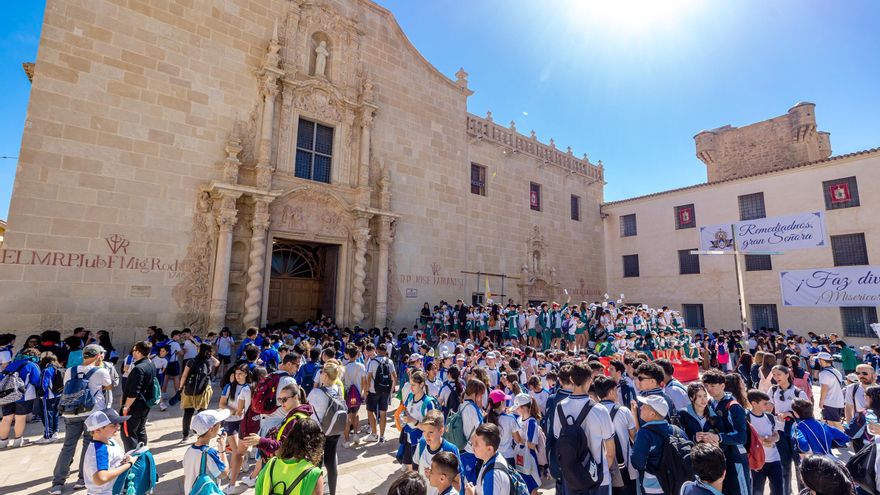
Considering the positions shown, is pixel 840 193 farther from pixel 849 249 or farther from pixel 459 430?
pixel 459 430

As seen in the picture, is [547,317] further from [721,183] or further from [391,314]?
[721,183]

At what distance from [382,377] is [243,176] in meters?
9.42

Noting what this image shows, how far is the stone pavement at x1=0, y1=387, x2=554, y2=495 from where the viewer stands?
5445 mm

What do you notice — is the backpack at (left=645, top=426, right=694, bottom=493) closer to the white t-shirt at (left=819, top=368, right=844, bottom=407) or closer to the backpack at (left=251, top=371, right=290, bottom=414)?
the backpack at (left=251, top=371, right=290, bottom=414)

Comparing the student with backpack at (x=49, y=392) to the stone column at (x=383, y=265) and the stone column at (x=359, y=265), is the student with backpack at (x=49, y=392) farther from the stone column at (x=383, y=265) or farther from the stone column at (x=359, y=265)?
the stone column at (x=383, y=265)

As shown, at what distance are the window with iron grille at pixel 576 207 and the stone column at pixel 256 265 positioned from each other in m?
18.7

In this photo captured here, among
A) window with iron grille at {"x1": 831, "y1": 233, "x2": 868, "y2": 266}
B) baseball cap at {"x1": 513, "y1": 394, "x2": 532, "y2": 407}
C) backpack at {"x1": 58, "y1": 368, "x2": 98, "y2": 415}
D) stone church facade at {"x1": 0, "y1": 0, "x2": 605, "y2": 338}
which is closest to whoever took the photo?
baseball cap at {"x1": 513, "y1": 394, "x2": 532, "y2": 407}

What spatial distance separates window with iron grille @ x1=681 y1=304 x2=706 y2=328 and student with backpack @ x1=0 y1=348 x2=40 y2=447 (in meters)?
26.7

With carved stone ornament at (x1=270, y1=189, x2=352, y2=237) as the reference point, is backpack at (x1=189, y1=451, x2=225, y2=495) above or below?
below

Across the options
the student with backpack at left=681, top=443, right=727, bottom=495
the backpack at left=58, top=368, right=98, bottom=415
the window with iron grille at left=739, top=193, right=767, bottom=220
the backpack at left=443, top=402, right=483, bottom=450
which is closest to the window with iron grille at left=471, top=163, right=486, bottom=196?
the window with iron grille at left=739, top=193, right=767, bottom=220

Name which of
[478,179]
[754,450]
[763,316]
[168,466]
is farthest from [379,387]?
[763,316]

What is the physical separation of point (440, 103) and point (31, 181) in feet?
48.4

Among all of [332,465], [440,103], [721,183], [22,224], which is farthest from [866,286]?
[22,224]

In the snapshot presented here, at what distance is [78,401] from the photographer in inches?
214
